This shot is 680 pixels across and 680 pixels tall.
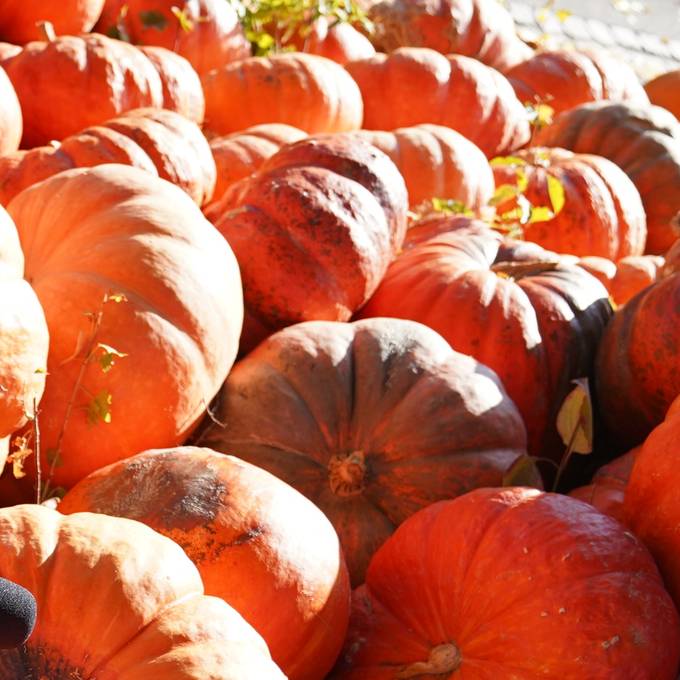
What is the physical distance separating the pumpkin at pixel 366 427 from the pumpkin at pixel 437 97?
6.32ft

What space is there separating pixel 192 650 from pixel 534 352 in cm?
160

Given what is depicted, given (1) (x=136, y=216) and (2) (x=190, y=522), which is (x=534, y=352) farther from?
(2) (x=190, y=522)

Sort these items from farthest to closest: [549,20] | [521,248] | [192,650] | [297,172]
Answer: [549,20] < [521,248] < [297,172] < [192,650]

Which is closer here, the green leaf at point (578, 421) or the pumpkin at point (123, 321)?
the pumpkin at point (123, 321)

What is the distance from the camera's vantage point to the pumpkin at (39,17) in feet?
12.5

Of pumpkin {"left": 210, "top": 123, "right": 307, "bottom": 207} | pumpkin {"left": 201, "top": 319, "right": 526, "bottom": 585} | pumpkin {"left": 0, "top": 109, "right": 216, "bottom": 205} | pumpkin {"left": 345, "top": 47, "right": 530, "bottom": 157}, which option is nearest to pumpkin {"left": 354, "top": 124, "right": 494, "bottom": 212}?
pumpkin {"left": 210, "top": 123, "right": 307, "bottom": 207}

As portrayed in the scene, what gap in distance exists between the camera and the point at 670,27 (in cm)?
947

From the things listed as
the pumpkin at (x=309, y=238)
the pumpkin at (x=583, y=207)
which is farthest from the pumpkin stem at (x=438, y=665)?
the pumpkin at (x=583, y=207)

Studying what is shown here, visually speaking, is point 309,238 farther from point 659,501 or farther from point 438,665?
point 438,665

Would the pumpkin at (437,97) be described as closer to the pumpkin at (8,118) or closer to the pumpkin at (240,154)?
the pumpkin at (240,154)

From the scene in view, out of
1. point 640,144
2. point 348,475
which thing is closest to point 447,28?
point 640,144

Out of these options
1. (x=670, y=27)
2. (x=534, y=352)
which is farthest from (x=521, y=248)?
(x=670, y=27)

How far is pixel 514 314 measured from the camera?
111 inches

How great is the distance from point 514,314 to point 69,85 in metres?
1.46
